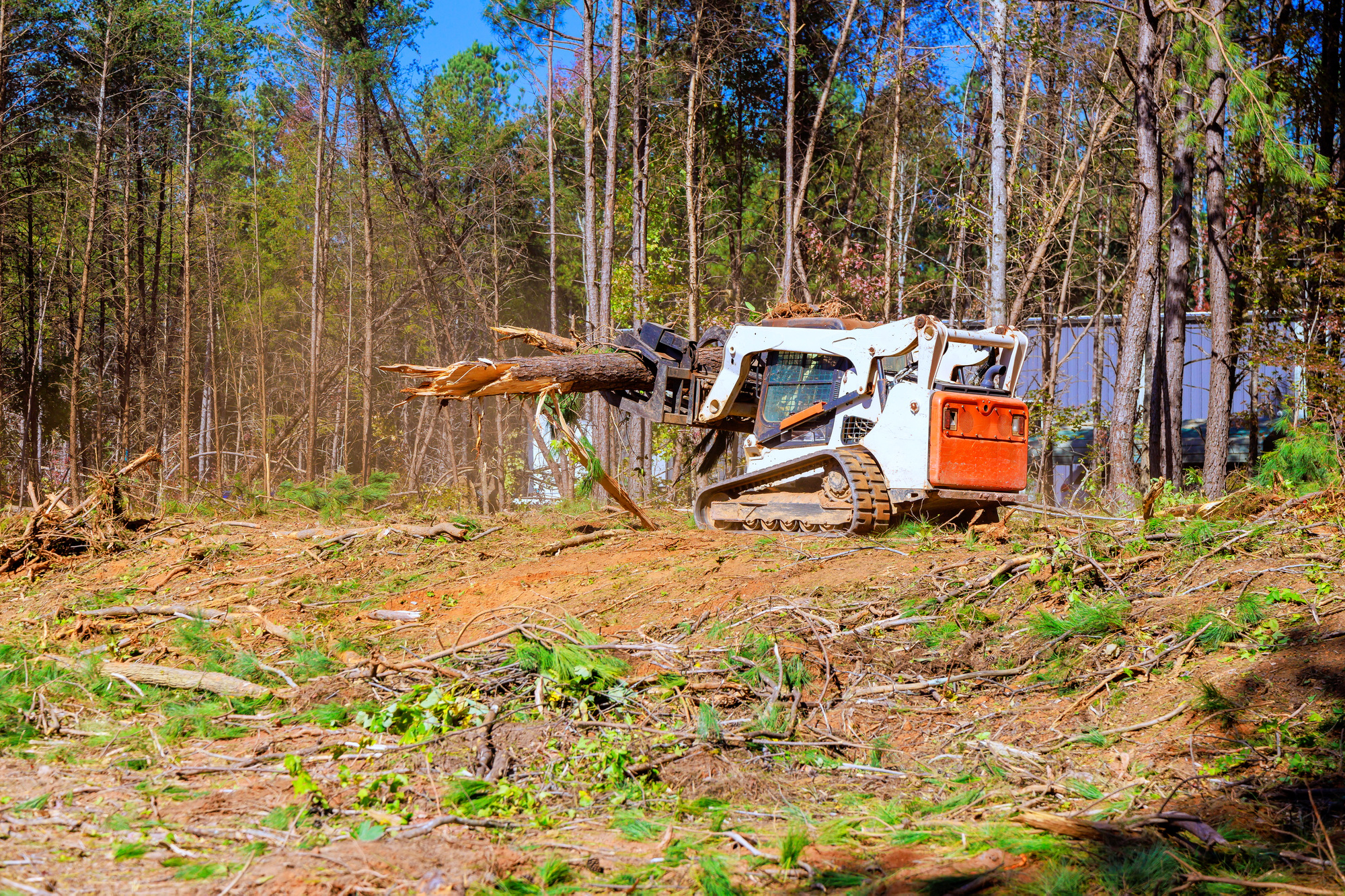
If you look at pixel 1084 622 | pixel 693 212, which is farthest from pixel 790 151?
pixel 1084 622

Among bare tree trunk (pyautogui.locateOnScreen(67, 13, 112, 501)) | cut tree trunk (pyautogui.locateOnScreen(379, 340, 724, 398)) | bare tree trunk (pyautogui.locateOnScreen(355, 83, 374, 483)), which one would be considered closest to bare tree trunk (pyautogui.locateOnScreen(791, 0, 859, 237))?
cut tree trunk (pyautogui.locateOnScreen(379, 340, 724, 398))

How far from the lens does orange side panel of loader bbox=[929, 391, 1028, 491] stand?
31.1 ft

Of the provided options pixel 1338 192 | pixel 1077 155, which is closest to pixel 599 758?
pixel 1338 192

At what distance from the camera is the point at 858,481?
9742mm

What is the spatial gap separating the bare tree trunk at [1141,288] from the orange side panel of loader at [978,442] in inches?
126

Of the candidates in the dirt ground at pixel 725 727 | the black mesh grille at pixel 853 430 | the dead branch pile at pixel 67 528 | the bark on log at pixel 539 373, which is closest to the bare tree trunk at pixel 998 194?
the bark on log at pixel 539 373

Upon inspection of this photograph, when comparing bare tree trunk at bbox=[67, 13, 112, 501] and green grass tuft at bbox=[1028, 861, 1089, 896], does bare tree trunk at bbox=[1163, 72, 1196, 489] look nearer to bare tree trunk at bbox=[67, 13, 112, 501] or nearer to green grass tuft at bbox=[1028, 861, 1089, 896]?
green grass tuft at bbox=[1028, 861, 1089, 896]

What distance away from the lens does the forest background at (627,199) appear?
14.7m

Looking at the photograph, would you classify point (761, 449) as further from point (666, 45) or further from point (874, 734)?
point (666, 45)

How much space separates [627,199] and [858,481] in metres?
15.8

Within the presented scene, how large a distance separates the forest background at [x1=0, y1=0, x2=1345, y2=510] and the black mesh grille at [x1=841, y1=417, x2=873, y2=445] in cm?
327

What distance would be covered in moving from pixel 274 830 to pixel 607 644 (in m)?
2.43

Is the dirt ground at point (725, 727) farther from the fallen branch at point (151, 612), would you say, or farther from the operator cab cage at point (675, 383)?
the operator cab cage at point (675, 383)

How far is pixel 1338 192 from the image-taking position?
13.2 meters
